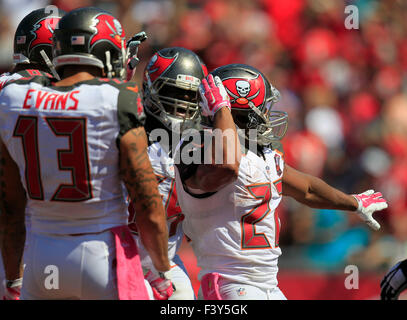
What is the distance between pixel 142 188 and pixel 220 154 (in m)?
0.55

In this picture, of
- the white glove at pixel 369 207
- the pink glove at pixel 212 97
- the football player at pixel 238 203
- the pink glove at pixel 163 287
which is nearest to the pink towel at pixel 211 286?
the football player at pixel 238 203

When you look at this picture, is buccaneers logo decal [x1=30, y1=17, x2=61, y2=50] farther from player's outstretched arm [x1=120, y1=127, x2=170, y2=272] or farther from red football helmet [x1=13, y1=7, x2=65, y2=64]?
player's outstretched arm [x1=120, y1=127, x2=170, y2=272]

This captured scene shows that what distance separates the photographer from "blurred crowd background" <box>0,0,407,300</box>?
7477 mm

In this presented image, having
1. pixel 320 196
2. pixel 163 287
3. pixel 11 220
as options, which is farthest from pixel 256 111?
pixel 11 220

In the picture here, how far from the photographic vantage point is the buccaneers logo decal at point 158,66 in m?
4.38

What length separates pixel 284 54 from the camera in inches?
382

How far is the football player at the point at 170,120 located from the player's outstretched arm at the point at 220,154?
22.5 inches

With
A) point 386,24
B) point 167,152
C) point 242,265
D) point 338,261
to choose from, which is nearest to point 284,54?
point 386,24

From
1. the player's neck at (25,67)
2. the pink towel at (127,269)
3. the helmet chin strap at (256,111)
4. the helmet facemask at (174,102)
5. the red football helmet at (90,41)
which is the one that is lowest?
the pink towel at (127,269)

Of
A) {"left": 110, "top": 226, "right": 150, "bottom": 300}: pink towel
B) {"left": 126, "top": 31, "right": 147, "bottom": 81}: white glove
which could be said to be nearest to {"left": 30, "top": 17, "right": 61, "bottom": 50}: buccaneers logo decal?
{"left": 126, "top": 31, "right": 147, "bottom": 81}: white glove

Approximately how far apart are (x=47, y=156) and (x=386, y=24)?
28.1 feet

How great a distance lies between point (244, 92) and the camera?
3.79 meters

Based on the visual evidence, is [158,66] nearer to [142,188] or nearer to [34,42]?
[34,42]

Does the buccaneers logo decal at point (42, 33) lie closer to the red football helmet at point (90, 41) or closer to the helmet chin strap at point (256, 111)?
the red football helmet at point (90, 41)
